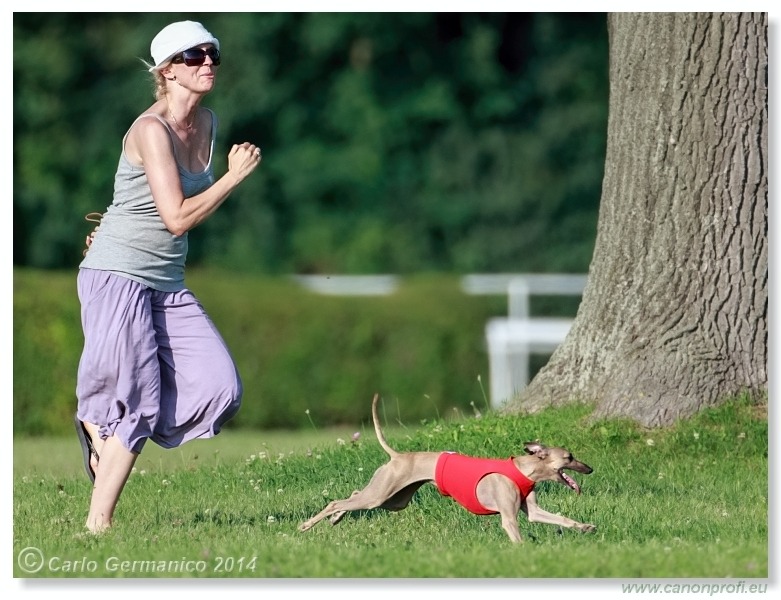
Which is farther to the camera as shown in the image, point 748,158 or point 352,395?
point 352,395

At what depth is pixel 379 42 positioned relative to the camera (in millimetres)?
23781

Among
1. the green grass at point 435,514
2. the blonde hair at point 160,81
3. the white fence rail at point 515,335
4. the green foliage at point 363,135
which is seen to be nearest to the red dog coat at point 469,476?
the green grass at point 435,514

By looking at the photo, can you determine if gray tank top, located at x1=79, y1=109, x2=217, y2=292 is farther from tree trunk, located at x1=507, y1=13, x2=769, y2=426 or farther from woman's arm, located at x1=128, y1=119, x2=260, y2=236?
tree trunk, located at x1=507, y1=13, x2=769, y2=426

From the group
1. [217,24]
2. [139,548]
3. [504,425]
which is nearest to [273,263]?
[217,24]

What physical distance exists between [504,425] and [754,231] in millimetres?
1831

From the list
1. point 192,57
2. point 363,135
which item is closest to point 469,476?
point 192,57

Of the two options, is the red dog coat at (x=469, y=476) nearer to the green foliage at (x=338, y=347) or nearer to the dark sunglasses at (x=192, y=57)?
the dark sunglasses at (x=192, y=57)

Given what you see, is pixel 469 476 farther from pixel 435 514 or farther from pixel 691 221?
pixel 691 221

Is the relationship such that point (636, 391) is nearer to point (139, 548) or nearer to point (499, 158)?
point (139, 548)

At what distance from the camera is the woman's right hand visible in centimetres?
543

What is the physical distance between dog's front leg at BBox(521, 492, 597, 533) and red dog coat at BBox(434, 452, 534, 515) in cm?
6

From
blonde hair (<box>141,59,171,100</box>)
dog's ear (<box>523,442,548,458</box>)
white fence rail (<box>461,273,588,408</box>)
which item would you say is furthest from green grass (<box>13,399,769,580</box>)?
white fence rail (<box>461,273,588,408</box>)

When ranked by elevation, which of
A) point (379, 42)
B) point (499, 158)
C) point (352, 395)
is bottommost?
point (352, 395)
